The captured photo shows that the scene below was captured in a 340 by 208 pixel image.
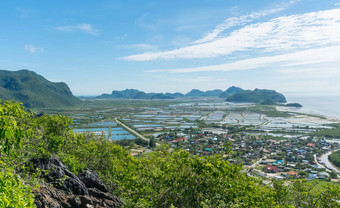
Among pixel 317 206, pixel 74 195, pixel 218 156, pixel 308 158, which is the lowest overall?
pixel 308 158

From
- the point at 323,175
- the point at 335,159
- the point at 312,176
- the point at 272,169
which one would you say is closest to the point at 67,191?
the point at 272,169

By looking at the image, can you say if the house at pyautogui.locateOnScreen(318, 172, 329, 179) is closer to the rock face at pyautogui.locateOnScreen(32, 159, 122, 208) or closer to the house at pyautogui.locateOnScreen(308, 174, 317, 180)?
the house at pyautogui.locateOnScreen(308, 174, 317, 180)

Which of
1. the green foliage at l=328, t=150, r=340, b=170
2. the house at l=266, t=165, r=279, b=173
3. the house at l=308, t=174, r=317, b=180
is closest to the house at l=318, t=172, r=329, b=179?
the house at l=308, t=174, r=317, b=180

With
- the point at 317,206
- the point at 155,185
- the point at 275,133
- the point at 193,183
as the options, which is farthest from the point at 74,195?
the point at 275,133

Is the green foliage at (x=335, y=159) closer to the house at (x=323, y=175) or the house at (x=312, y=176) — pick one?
the house at (x=323, y=175)

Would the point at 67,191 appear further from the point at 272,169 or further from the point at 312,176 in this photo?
the point at 312,176

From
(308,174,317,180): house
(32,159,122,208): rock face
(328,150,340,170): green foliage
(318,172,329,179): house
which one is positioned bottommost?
(328,150,340,170): green foliage

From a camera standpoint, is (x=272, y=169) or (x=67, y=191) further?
(x=272, y=169)

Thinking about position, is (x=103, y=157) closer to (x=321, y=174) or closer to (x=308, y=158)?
(x=321, y=174)
